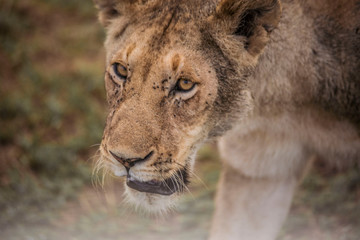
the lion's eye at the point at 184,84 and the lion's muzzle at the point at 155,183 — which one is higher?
the lion's eye at the point at 184,84

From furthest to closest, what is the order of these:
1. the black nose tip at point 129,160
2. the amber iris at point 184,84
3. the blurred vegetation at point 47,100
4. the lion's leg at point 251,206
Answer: the blurred vegetation at point 47,100, the lion's leg at point 251,206, the amber iris at point 184,84, the black nose tip at point 129,160

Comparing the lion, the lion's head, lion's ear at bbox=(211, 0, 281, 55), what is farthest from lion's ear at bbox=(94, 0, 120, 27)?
lion's ear at bbox=(211, 0, 281, 55)

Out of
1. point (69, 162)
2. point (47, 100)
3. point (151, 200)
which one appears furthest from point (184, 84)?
point (47, 100)

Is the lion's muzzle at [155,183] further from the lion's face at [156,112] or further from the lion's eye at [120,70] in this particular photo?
the lion's eye at [120,70]

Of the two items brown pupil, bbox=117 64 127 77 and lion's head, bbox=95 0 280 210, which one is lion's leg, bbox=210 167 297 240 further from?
brown pupil, bbox=117 64 127 77

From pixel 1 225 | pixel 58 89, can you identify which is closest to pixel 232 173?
pixel 1 225

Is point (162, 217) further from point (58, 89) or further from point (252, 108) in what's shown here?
point (58, 89)

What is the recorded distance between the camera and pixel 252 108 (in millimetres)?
2775

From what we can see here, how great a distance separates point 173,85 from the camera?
8.23 feet

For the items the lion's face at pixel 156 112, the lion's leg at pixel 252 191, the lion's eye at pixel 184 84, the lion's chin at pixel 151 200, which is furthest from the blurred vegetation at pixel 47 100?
the lion's eye at pixel 184 84

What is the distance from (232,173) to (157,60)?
1057mm

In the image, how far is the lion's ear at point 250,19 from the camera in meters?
2.52

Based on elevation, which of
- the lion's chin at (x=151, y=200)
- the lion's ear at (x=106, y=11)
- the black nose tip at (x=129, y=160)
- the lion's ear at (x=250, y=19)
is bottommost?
the lion's chin at (x=151, y=200)

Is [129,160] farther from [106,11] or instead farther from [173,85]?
[106,11]
